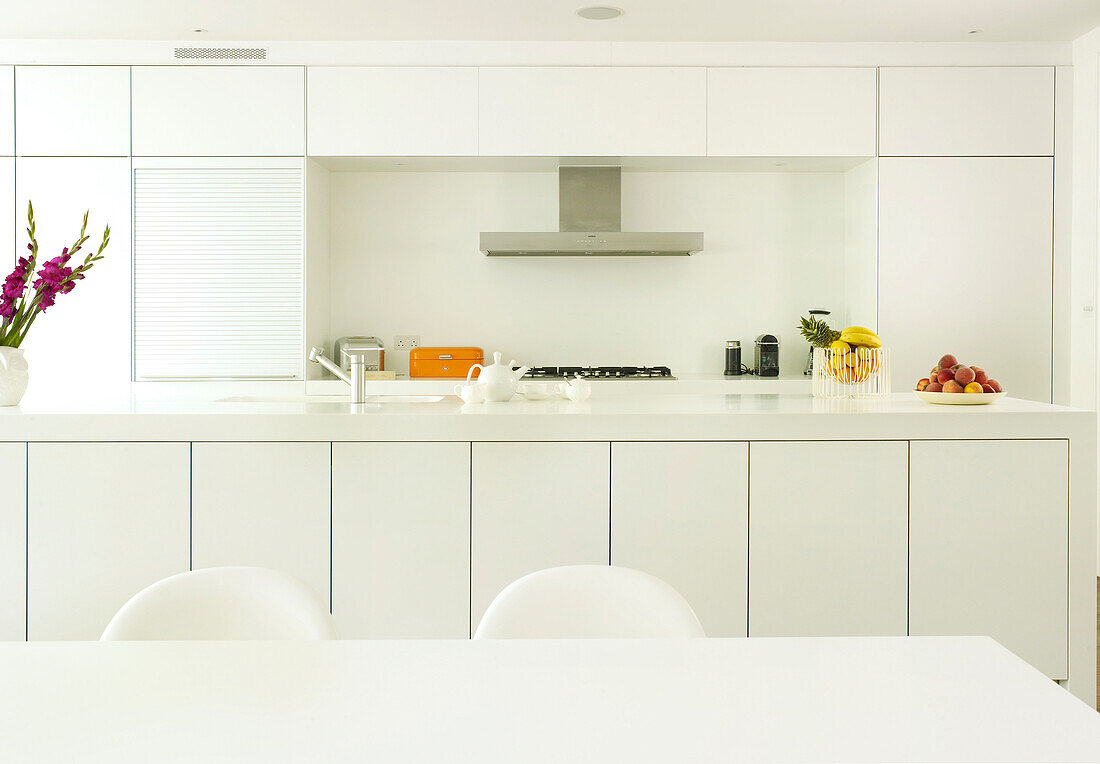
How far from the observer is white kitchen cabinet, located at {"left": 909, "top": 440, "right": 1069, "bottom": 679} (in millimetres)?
2631

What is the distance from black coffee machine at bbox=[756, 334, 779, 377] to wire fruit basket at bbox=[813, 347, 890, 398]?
173cm

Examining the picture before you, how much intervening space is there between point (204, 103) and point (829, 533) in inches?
137

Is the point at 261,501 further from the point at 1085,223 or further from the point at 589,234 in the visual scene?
the point at 1085,223

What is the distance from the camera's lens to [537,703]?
110 centimetres

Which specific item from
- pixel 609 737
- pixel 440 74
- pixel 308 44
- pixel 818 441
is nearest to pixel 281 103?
pixel 308 44

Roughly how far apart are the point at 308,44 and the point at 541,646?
3.91m

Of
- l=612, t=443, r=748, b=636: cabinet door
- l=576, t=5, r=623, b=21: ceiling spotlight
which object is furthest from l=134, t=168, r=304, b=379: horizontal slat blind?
l=612, t=443, r=748, b=636: cabinet door

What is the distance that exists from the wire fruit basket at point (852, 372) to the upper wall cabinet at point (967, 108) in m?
1.84

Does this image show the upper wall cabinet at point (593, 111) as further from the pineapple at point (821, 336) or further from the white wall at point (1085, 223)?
the white wall at point (1085, 223)

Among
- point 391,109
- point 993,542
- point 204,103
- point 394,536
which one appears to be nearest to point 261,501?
point 394,536

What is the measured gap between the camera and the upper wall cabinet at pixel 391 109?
450cm

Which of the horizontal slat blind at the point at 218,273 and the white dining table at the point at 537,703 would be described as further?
the horizontal slat blind at the point at 218,273

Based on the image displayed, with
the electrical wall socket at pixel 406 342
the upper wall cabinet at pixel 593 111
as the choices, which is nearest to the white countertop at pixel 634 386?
the electrical wall socket at pixel 406 342

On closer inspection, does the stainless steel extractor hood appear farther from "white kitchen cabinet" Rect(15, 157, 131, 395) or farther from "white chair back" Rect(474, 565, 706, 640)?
"white chair back" Rect(474, 565, 706, 640)
